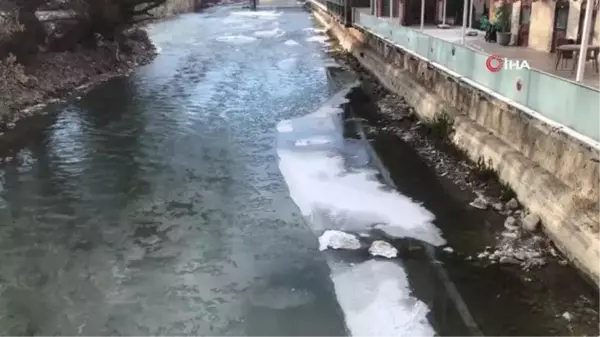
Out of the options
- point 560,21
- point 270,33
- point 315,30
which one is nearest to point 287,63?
point 270,33

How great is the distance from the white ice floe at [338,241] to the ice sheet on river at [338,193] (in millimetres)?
369

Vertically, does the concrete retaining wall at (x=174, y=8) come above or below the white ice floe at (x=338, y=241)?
above

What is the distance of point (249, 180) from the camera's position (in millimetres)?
15062

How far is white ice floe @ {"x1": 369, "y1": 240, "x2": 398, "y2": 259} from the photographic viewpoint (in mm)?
11094

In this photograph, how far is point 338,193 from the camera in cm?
1416

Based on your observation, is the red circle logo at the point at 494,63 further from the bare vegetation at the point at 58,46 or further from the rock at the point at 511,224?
the bare vegetation at the point at 58,46

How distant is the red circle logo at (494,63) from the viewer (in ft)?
38.9

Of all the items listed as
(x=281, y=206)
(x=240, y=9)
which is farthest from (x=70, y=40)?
(x=240, y=9)

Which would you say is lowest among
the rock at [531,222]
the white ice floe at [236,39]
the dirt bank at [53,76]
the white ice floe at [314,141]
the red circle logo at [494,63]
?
the white ice floe at [314,141]

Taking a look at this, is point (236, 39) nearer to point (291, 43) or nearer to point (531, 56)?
point (291, 43)

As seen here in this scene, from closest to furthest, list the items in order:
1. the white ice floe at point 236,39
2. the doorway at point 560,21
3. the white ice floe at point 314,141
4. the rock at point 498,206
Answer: the rock at point 498,206 < the doorway at point 560,21 < the white ice floe at point 314,141 < the white ice floe at point 236,39

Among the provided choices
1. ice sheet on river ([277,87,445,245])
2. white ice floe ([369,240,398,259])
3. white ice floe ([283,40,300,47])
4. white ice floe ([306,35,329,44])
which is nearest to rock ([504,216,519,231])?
ice sheet on river ([277,87,445,245])

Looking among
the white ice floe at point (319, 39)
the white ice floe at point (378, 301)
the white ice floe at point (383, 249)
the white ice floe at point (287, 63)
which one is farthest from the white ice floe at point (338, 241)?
the white ice floe at point (319, 39)

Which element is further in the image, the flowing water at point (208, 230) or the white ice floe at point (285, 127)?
the white ice floe at point (285, 127)
